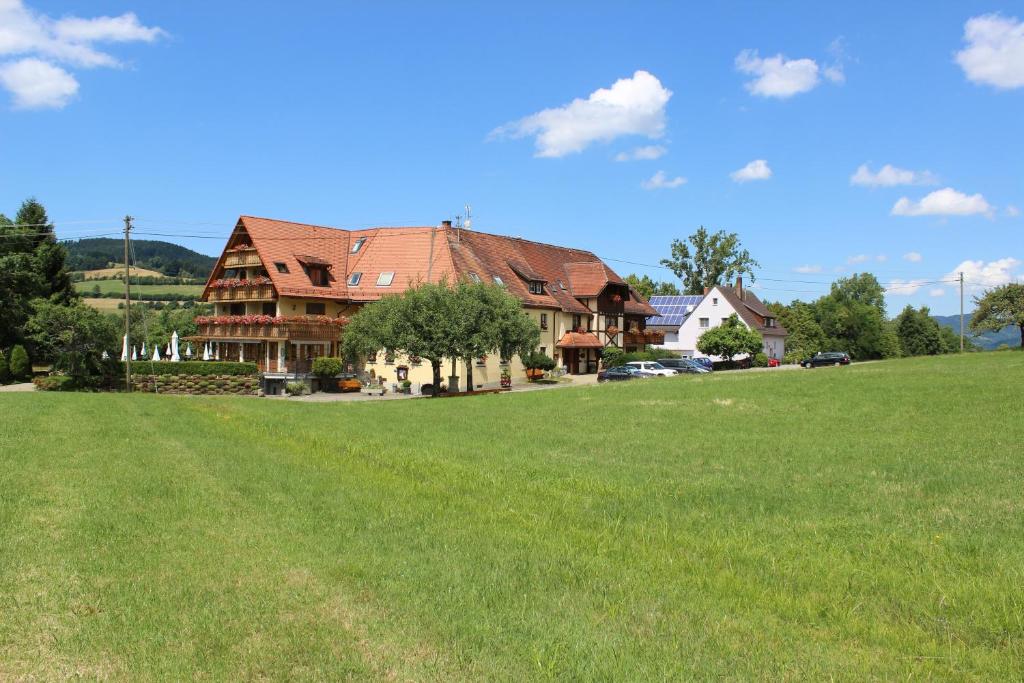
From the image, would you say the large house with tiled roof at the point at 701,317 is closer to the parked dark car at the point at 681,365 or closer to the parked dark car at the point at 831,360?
the parked dark car at the point at 831,360

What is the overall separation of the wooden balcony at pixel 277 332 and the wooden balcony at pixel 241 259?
466 centimetres

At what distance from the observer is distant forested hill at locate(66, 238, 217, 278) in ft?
447

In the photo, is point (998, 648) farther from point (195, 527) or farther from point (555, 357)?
point (555, 357)

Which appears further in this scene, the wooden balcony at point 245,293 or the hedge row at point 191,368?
the wooden balcony at point 245,293

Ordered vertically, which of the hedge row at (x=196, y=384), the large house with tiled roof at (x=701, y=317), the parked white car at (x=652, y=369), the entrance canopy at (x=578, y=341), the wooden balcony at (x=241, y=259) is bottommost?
the hedge row at (x=196, y=384)

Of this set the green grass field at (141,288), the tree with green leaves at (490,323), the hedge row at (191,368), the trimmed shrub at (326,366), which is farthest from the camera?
the green grass field at (141,288)

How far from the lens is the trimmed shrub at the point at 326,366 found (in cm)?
5288

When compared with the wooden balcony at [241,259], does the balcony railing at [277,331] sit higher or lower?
lower

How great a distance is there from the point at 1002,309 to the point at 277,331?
5201 cm

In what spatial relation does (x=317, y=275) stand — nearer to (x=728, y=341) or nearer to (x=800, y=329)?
(x=728, y=341)

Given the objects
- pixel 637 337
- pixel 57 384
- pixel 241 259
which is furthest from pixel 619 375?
pixel 57 384

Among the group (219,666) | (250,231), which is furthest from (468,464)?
(250,231)

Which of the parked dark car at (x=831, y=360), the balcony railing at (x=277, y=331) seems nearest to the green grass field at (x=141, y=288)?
the balcony railing at (x=277, y=331)

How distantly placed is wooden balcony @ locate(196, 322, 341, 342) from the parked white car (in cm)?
2089
